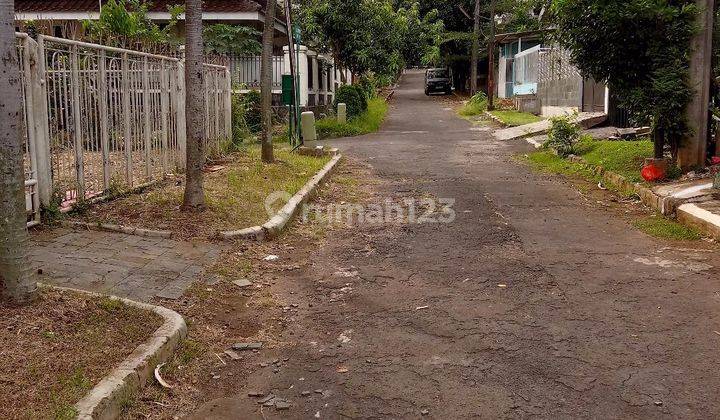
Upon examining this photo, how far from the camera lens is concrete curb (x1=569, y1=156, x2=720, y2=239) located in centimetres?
753

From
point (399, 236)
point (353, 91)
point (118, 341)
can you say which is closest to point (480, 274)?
point (399, 236)

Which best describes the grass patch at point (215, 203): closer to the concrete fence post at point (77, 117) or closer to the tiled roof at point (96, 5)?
the concrete fence post at point (77, 117)

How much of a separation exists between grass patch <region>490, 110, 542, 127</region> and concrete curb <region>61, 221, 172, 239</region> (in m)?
16.7

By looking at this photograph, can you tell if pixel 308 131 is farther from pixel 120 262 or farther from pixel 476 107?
pixel 476 107

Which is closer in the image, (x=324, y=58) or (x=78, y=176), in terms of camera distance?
(x=78, y=176)

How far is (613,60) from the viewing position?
1072 centimetres

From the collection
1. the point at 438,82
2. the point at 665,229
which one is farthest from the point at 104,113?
the point at 438,82

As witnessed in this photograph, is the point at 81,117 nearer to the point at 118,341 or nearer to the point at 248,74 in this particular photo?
the point at 118,341

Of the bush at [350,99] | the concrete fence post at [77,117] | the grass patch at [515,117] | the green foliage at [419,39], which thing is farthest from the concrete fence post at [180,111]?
the green foliage at [419,39]

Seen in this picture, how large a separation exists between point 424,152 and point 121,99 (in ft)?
29.1

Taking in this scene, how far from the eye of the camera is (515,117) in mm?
24875

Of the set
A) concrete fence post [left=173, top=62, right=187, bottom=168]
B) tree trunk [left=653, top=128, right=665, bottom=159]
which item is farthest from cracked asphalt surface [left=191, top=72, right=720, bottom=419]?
concrete fence post [left=173, top=62, right=187, bottom=168]

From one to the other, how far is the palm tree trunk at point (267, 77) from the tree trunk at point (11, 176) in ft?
25.6

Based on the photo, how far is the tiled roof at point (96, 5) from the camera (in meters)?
20.9
